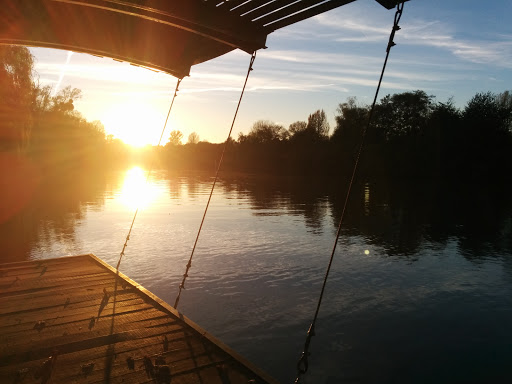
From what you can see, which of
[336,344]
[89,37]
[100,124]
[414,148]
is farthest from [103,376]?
[100,124]

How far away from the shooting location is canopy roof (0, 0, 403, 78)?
4.02m

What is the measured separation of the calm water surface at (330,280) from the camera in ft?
27.5

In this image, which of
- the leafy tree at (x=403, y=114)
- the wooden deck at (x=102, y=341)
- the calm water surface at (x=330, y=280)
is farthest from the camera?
the leafy tree at (x=403, y=114)

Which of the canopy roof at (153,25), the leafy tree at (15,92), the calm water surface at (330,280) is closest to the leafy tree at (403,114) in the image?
the calm water surface at (330,280)

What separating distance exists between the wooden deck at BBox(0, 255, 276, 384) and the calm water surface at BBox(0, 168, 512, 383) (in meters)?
3.51

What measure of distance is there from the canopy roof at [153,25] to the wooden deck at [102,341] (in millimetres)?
3429

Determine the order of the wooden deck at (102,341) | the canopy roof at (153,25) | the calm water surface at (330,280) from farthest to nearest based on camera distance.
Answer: the calm water surface at (330,280) < the canopy roof at (153,25) < the wooden deck at (102,341)

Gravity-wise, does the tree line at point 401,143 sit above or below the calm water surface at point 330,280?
above

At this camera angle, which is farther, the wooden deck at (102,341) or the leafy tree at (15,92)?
the leafy tree at (15,92)

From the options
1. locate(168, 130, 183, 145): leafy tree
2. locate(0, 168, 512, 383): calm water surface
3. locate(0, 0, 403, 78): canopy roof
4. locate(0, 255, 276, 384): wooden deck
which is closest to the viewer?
locate(0, 255, 276, 384): wooden deck

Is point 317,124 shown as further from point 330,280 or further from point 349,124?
point 330,280

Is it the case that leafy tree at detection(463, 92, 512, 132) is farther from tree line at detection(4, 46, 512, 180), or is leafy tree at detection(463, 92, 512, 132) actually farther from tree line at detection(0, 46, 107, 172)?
tree line at detection(0, 46, 107, 172)

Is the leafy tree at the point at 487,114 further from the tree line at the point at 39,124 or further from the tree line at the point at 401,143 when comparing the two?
the tree line at the point at 39,124

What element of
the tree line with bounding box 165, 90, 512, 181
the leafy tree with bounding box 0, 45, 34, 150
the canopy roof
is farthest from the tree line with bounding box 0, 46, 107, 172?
the tree line with bounding box 165, 90, 512, 181
